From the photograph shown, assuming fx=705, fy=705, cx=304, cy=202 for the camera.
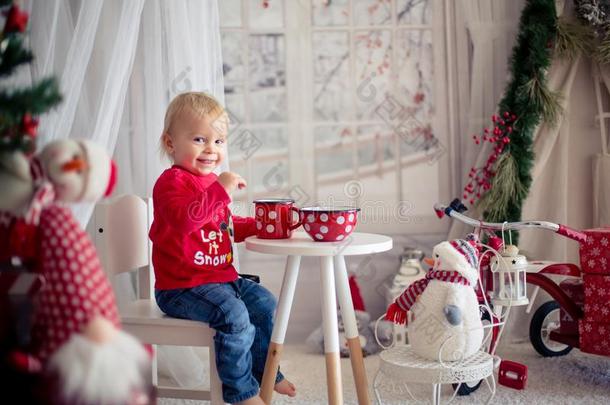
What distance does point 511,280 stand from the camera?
2326mm

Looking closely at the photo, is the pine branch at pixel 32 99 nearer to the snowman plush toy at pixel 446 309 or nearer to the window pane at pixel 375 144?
the snowman plush toy at pixel 446 309

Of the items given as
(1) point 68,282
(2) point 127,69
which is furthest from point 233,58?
(1) point 68,282

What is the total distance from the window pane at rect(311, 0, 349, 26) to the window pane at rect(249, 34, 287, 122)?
0.58 feet

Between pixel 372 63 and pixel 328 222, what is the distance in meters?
1.42

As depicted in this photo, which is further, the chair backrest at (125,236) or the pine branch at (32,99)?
the chair backrest at (125,236)

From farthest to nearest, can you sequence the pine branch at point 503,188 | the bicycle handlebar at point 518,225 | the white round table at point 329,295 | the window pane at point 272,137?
the window pane at point 272,137, the pine branch at point 503,188, the bicycle handlebar at point 518,225, the white round table at point 329,295

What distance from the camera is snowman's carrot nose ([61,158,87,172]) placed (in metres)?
1.17

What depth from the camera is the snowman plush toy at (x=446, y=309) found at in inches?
76.1

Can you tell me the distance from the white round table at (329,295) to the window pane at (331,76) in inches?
43.9

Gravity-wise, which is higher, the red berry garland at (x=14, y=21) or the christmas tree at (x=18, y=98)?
the red berry garland at (x=14, y=21)

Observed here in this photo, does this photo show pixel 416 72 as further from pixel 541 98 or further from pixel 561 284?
pixel 561 284

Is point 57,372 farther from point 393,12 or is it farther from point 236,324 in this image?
point 393,12

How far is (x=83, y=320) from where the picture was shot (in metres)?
1.14

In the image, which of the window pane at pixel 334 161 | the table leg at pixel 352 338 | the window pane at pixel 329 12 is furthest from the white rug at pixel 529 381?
the window pane at pixel 329 12
